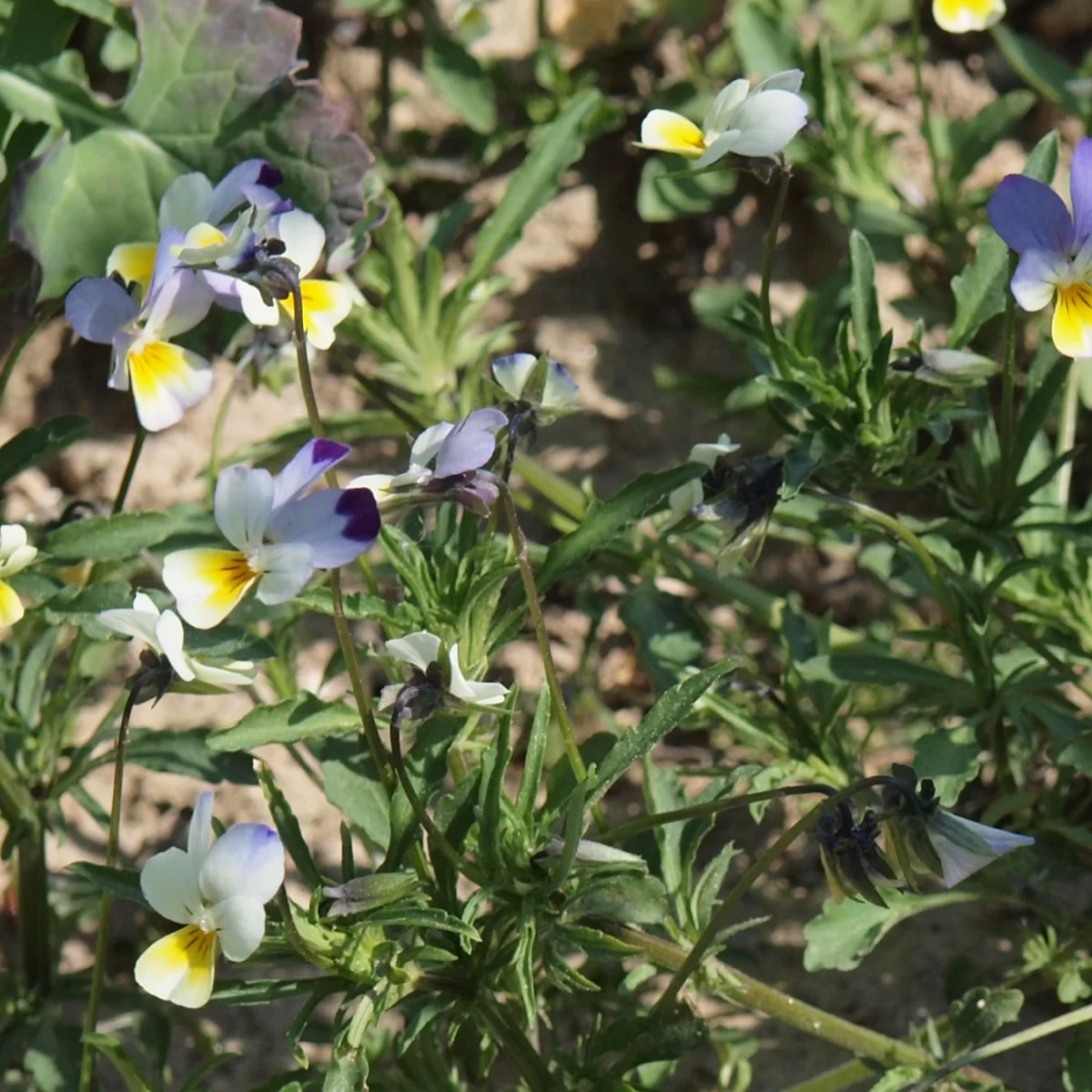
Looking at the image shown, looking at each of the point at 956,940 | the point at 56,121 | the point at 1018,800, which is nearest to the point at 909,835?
the point at 1018,800

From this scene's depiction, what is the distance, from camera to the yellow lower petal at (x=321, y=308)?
176 cm

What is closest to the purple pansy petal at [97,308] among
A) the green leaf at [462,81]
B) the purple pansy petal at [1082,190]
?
the purple pansy petal at [1082,190]

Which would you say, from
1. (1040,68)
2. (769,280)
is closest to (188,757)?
(769,280)

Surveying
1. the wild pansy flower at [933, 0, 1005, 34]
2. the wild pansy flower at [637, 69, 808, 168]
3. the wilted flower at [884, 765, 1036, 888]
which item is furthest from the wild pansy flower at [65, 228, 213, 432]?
the wild pansy flower at [933, 0, 1005, 34]

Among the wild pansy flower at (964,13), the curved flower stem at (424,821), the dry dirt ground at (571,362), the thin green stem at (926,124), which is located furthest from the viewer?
the dry dirt ground at (571,362)

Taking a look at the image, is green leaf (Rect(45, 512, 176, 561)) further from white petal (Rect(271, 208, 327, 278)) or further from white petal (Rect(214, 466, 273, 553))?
white petal (Rect(214, 466, 273, 553))

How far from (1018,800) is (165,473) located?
1640mm

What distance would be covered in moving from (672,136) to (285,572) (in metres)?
0.68

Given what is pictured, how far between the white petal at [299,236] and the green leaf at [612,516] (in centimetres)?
43

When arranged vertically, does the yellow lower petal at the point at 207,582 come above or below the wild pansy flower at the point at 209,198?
below

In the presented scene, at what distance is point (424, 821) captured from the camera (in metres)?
1.54

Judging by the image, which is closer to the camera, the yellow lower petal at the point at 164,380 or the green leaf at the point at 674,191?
the yellow lower petal at the point at 164,380

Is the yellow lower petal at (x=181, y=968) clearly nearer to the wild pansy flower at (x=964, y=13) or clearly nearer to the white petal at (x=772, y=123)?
the white petal at (x=772, y=123)

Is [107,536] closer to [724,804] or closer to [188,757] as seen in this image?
[188,757]
